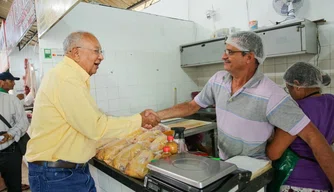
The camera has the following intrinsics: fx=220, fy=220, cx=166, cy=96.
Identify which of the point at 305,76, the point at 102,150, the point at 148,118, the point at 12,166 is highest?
the point at 305,76

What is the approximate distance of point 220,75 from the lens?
1.74 meters

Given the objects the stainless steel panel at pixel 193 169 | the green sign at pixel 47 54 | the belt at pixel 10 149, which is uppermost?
the green sign at pixel 47 54

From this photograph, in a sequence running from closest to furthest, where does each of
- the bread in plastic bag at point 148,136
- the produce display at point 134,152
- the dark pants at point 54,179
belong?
the produce display at point 134,152, the dark pants at point 54,179, the bread in plastic bag at point 148,136

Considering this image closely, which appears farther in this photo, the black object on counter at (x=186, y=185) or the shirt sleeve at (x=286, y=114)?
the shirt sleeve at (x=286, y=114)

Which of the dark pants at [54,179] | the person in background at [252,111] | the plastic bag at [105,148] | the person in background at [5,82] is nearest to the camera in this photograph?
the person in background at [252,111]

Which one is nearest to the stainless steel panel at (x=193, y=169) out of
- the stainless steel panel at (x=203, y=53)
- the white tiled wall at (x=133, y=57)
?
the white tiled wall at (x=133, y=57)

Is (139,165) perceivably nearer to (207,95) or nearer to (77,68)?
(77,68)

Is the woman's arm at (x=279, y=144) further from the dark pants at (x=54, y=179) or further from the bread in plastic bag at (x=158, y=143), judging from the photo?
the dark pants at (x=54, y=179)

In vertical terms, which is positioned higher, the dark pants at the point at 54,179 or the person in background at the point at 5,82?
the person in background at the point at 5,82

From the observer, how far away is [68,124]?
138 centimetres

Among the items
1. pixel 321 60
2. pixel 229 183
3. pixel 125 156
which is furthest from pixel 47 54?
pixel 321 60

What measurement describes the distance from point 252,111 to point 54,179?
1340mm

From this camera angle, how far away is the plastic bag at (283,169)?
1.35 metres

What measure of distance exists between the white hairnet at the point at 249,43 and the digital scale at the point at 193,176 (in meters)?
0.79
